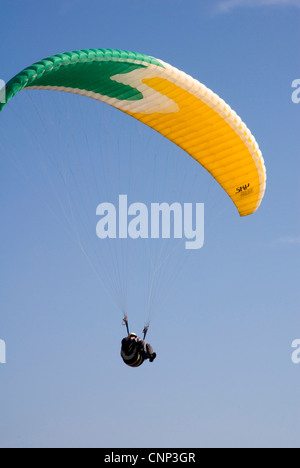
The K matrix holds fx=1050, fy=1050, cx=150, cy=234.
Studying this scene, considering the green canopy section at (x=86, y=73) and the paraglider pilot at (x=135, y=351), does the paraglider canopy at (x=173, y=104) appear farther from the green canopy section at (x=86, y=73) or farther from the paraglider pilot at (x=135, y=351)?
the paraglider pilot at (x=135, y=351)

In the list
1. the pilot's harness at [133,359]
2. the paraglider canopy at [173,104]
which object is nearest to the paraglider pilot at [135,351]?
the pilot's harness at [133,359]

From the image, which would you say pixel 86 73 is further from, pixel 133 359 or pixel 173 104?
pixel 133 359

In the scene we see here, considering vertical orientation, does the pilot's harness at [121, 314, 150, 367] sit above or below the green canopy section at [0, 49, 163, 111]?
below

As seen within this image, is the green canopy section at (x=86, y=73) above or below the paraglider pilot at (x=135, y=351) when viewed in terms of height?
above

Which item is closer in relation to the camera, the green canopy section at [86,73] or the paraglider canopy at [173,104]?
the green canopy section at [86,73]

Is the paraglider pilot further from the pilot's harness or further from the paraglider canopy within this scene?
the paraglider canopy

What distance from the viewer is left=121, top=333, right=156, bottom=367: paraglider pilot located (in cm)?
2277

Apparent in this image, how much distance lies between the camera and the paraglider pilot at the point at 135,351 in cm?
2277

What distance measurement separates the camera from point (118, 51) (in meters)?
22.5

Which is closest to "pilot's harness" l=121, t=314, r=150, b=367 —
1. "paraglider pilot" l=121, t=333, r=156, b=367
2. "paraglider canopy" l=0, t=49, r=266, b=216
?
"paraglider pilot" l=121, t=333, r=156, b=367
